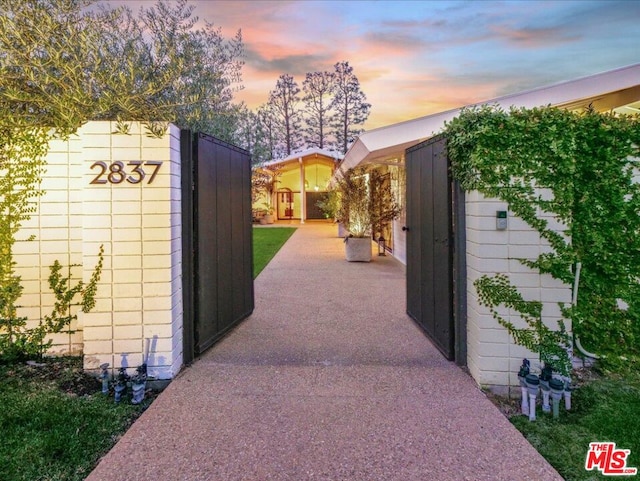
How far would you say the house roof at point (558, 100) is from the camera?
5.00 meters

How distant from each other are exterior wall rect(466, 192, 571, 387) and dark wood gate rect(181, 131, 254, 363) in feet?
8.05

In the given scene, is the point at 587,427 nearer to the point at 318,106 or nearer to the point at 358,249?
the point at 358,249

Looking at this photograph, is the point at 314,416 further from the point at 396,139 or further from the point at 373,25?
the point at 373,25

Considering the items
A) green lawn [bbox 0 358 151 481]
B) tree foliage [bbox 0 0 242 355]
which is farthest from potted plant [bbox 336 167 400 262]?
green lawn [bbox 0 358 151 481]

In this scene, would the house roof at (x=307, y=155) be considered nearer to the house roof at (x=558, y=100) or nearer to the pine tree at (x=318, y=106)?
the pine tree at (x=318, y=106)

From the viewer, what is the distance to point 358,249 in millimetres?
9656

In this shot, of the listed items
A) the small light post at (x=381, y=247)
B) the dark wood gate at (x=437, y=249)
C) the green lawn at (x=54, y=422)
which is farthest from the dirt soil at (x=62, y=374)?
the small light post at (x=381, y=247)

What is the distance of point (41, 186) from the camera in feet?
11.5

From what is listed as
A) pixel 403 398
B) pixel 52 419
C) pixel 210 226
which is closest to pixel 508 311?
pixel 403 398

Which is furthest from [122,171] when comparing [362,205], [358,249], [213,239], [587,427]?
[362,205]

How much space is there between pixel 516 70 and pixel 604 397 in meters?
11.1

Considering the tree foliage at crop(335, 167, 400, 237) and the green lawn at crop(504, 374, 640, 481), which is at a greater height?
the tree foliage at crop(335, 167, 400, 237)

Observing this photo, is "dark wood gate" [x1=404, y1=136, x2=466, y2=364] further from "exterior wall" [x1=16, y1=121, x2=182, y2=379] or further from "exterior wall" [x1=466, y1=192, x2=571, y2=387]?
"exterior wall" [x1=16, y1=121, x2=182, y2=379]

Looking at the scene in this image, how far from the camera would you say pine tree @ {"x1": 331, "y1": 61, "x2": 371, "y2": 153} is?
32.5 metres
